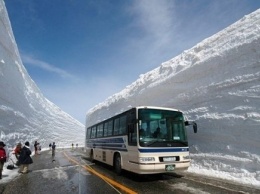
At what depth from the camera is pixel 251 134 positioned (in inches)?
417

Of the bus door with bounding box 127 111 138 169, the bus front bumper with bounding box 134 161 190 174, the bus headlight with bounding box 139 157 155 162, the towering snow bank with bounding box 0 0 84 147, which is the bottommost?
the bus front bumper with bounding box 134 161 190 174

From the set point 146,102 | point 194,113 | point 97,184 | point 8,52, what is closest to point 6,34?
point 8,52

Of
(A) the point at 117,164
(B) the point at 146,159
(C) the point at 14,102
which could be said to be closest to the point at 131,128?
(B) the point at 146,159

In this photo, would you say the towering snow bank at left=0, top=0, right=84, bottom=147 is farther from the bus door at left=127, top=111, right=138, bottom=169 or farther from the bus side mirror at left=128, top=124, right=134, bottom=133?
the bus side mirror at left=128, top=124, right=134, bottom=133

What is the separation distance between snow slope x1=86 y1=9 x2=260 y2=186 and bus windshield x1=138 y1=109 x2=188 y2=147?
98.7 inches

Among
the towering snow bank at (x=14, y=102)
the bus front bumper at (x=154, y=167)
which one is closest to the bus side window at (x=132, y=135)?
the bus front bumper at (x=154, y=167)

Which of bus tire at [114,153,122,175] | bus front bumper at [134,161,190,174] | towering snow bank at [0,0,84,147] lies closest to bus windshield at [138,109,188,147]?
bus front bumper at [134,161,190,174]

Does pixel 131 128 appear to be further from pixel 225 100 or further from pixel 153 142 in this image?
pixel 225 100

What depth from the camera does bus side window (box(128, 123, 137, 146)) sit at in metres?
9.43

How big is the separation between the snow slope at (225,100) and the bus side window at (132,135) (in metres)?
3.74

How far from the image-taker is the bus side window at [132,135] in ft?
30.9

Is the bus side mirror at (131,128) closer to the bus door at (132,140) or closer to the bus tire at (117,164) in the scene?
the bus door at (132,140)

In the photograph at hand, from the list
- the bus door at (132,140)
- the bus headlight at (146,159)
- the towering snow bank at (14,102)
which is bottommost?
the bus headlight at (146,159)

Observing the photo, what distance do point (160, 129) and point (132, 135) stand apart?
3.62 ft
